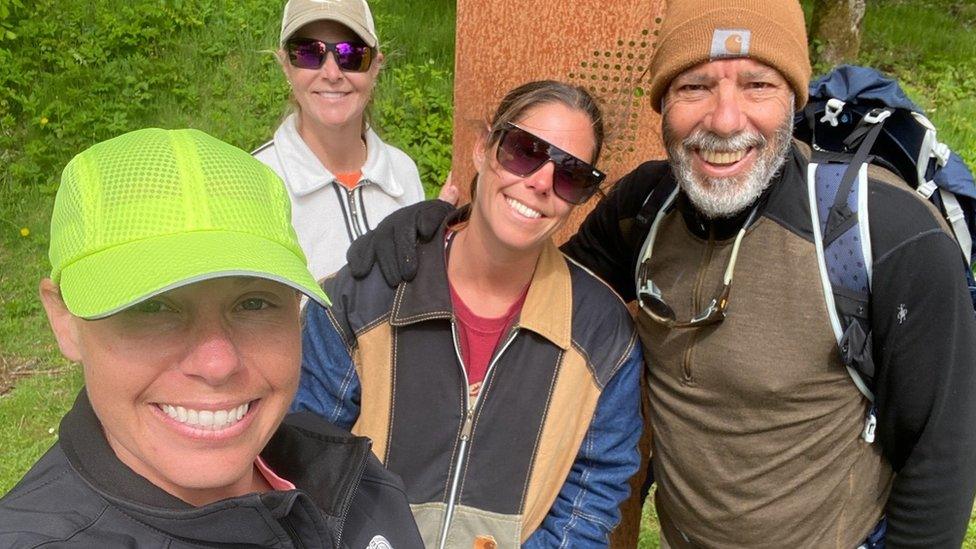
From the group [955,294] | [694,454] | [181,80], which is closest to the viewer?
[955,294]

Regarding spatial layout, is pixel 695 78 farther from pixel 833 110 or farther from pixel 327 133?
pixel 327 133

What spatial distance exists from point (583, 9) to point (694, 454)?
5.62 ft

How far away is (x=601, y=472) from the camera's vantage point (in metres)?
2.36

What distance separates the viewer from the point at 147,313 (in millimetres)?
1144

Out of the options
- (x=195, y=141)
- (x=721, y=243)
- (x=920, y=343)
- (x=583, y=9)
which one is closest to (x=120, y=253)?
(x=195, y=141)

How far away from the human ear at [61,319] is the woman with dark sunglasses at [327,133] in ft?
5.51

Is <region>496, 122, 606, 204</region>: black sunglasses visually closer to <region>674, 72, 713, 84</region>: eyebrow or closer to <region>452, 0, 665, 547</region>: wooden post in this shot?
<region>674, 72, 713, 84</region>: eyebrow

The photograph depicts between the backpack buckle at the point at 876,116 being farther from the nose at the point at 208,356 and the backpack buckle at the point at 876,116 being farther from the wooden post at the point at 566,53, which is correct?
the nose at the point at 208,356

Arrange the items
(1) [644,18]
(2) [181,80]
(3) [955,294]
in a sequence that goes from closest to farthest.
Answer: (3) [955,294] → (1) [644,18] → (2) [181,80]

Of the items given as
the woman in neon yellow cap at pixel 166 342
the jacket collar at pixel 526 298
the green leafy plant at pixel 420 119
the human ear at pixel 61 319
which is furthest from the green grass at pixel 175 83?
the woman in neon yellow cap at pixel 166 342

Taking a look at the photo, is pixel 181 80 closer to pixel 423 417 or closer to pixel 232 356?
pixel 423 417

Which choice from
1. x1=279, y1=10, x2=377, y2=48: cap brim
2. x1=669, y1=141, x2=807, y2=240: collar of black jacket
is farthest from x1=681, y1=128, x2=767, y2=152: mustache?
x1=279, y1=10, x2=377, y2=48: cap brim

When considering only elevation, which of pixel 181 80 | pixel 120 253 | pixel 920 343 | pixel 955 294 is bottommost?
pixel 181 80

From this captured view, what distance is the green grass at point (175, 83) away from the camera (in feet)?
22.5
